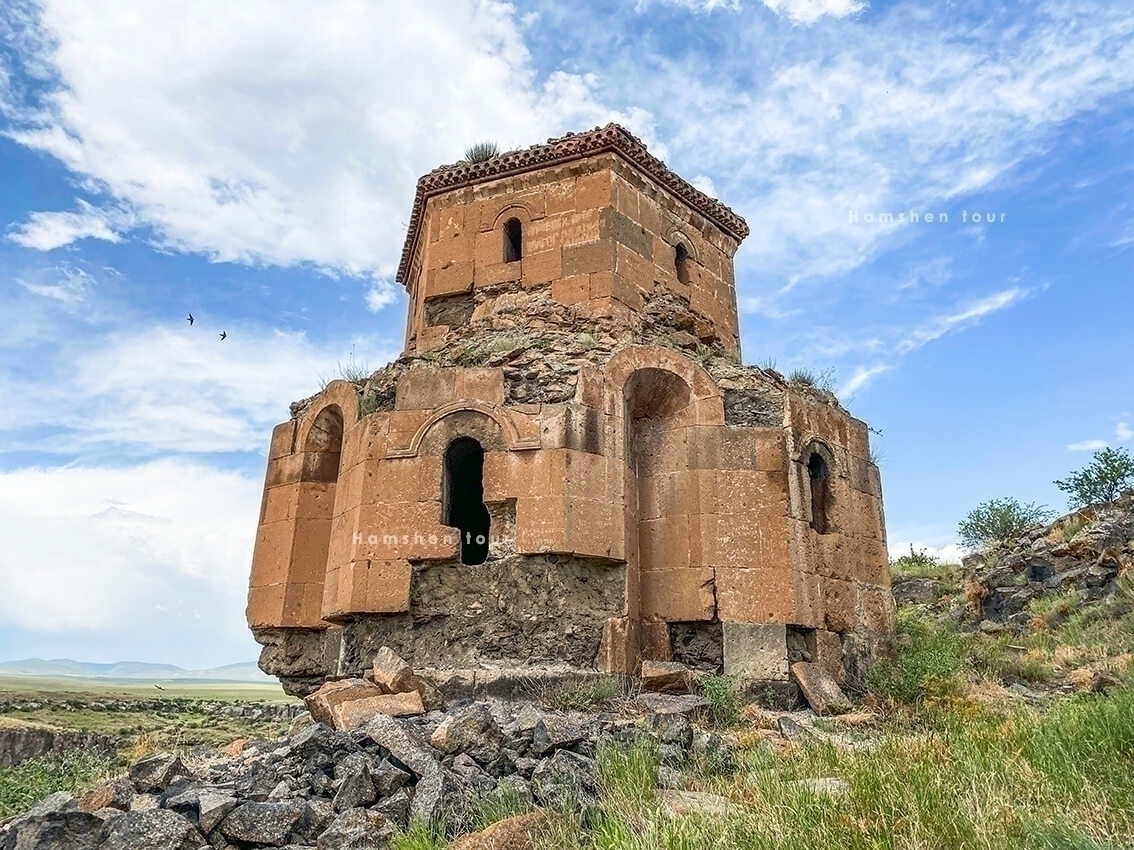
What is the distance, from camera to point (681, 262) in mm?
9750

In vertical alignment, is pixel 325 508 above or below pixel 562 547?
above

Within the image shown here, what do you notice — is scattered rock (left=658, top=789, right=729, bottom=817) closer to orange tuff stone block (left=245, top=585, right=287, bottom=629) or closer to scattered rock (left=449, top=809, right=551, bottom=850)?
scattered rock (left=449, top=809, right=551, bottom=850)

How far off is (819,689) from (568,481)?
2.72 metres

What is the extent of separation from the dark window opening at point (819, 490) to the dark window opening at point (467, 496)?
10.8 feet

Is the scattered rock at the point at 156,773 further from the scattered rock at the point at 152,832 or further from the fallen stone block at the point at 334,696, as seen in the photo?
the fallen stone block at the point at 334,696

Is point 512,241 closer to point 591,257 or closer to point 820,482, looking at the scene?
point 591,257

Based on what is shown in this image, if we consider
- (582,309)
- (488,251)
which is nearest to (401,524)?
(582,309)

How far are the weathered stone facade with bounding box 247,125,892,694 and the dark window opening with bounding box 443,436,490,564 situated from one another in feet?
0.12

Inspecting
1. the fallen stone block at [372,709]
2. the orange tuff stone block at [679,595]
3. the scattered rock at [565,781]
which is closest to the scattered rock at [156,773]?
the fallen stone block at [372,709]

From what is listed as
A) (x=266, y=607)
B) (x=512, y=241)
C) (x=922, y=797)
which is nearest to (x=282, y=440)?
(x=266, y=607)

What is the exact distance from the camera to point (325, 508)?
28.1 feet

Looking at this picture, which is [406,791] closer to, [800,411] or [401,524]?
[401,524]

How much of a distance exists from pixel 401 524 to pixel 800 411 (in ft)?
13.0

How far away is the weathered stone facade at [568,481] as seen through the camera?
686 centimetres
